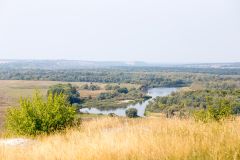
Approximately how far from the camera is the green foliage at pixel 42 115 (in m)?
11.1

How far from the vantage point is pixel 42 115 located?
37.3 ft

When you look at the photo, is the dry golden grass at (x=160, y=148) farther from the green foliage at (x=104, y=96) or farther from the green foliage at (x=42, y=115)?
the green foliage at (x=104, y=96)

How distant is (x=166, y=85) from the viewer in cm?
15462

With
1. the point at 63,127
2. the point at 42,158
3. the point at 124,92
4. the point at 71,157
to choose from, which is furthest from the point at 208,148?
the point at 124,92

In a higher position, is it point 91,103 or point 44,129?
point 44,129

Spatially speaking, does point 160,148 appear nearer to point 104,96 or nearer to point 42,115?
point 42,115

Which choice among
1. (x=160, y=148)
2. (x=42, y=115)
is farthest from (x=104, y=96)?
(x=160, y=148)

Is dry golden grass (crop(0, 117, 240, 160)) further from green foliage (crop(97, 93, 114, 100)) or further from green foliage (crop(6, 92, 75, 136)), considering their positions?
green foliage (crop(97, 93, 114, 100))

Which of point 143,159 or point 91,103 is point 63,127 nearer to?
point 143,159

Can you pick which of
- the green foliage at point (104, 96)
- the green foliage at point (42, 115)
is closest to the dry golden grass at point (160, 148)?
the green foliage at point (42, 115)

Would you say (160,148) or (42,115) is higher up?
(160,148)

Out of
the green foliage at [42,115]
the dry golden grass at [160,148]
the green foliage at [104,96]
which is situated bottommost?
the green foliage at [104,96]

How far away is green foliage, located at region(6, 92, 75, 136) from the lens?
11086mm

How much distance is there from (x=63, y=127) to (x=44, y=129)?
58cm
